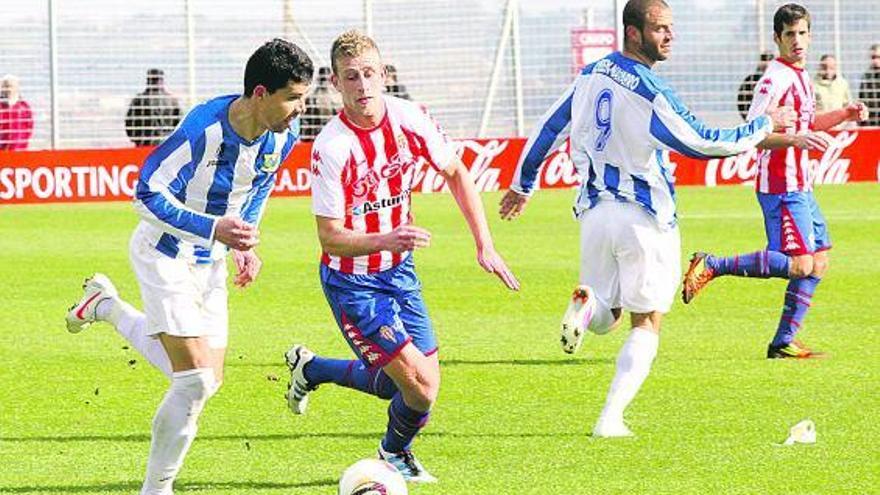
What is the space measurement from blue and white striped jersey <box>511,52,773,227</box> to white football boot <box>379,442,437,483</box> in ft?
6.44

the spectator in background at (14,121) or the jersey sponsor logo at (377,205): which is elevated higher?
the jersey sponsor logo at (377,205)

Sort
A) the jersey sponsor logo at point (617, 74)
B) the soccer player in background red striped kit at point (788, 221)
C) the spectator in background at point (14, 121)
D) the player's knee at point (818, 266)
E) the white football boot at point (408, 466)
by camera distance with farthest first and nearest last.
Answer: the spectator in background at point (14, 121), the player's knee at point (818, 266), the soccer player in background red striped kit at point (788, 221), the jersey sponsor logo at point (617, 74), the white football boot at point (408, 466)

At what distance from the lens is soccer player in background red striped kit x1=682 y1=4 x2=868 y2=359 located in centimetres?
1221

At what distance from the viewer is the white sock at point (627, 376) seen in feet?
30.3

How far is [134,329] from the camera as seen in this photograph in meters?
9.47

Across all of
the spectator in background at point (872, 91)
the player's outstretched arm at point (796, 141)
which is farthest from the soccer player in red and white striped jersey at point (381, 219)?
the spectator in background at point (872, 91)

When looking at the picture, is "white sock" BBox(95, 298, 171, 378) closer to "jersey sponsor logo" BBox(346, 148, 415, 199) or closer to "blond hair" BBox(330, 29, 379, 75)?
"jersey sponsor logo" BBox(346, 148, 415, 199)

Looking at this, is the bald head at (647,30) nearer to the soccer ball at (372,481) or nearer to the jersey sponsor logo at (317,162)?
the jersey sponsor logo at (317,162)

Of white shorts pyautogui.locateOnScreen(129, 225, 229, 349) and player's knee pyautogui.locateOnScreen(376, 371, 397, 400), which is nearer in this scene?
white shorts pyautogui.locateOnScreen(129, 225, 229, 349)

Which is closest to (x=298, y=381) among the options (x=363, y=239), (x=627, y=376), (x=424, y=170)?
(x=627, y=376)

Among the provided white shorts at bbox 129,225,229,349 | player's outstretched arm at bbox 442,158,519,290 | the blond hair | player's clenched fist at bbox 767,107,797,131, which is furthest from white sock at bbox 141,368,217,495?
player's clenched fist at bbox 767,107,797,131

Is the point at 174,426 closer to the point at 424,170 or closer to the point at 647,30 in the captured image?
the point at 647,30

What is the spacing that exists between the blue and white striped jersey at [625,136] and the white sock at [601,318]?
1.64 feet

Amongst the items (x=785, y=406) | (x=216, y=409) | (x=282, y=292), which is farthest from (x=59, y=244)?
(x=785, y=406)
